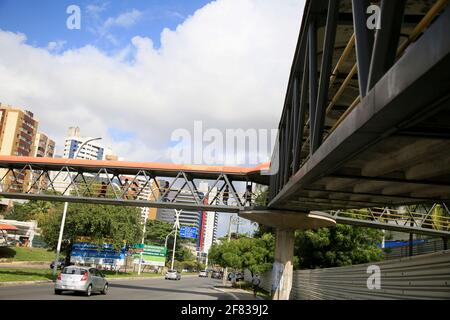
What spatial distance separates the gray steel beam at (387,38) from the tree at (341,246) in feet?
103

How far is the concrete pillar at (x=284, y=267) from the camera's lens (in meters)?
27.1

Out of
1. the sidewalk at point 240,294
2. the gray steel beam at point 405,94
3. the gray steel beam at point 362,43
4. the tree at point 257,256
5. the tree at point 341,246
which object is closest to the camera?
the gray steel beam at point 405,94

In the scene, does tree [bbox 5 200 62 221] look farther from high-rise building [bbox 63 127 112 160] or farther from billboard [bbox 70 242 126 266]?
billboard [bbox 70 242 126 266]

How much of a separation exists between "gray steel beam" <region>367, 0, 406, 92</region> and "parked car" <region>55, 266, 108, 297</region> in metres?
19.9

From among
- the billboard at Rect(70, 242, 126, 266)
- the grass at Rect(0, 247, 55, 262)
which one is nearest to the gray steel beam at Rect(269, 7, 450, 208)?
the billboard at Rect(70, 242, 126, 266)

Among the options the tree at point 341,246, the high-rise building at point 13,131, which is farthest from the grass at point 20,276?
the high-rise building at point 13,131

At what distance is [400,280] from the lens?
10453mm

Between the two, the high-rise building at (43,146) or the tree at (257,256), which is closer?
the tree at (257,256)

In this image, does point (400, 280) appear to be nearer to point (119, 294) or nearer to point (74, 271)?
point (74, 271)

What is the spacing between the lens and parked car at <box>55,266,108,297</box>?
2131 cm

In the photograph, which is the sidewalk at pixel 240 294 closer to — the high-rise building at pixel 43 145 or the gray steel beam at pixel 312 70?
the gray steel beam at pixel 312 70

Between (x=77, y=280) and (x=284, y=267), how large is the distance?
11830 millimetres

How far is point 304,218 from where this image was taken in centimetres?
2400
